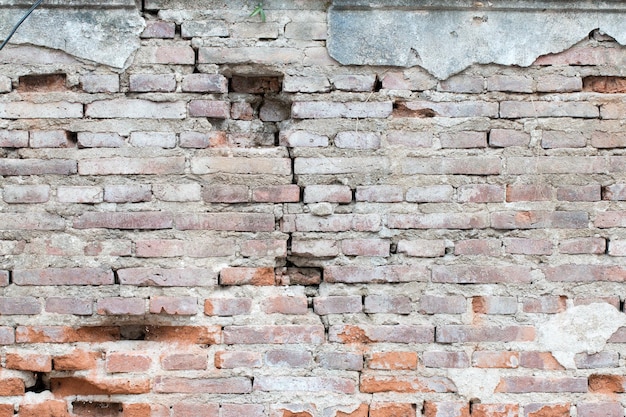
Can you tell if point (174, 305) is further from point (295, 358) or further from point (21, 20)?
point (21, 20)

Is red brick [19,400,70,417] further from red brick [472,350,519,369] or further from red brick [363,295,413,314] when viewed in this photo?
red brick [472,350,519,369]

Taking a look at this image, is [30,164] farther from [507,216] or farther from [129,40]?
[507,216]

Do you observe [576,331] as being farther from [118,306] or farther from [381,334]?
[118,306]

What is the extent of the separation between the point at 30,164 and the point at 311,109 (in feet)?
3.65

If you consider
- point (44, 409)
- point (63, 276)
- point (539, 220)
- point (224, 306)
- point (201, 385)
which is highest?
point (539, 220)

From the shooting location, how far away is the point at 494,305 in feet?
7.78

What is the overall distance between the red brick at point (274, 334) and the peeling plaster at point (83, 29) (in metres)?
1.13

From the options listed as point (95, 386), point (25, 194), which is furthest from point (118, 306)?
point (25, 194)

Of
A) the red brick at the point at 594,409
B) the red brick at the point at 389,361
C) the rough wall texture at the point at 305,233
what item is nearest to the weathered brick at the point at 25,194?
the rough wall texture at the point at 305,233

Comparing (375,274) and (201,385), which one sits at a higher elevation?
(375,274)

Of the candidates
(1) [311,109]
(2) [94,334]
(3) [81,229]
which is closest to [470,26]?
(1) [311,109]

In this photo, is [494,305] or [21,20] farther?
[494,305]

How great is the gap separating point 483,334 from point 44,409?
1738 mm

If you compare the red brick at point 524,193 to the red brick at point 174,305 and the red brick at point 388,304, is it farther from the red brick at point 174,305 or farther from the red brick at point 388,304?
the red brick at point 174,305
